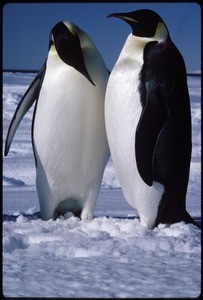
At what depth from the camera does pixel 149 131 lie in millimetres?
1923

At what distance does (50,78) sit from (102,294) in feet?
3.48

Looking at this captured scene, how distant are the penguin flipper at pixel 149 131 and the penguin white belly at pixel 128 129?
1.6 inches

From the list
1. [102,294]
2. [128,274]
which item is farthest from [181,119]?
[102,294]

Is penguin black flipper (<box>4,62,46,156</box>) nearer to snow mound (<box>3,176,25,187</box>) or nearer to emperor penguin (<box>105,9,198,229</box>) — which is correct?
emperor penguin (<box>105,9,198,229</box>)

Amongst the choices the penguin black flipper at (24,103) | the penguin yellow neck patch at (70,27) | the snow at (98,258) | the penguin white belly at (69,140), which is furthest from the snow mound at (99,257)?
the penguin yellow neck patch at (70,27)

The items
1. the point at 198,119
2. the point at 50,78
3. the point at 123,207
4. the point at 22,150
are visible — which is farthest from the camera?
the point at 198,119

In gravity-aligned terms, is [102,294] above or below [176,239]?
above

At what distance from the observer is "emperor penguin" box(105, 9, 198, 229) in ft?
6.31

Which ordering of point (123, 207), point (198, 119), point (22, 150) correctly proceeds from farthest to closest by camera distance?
point (198, 119) → point (22, 150) → point (123, 207)

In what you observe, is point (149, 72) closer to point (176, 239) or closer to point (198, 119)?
point (176, 239)

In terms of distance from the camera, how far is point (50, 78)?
82.7 inches

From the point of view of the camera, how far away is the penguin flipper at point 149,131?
191cm

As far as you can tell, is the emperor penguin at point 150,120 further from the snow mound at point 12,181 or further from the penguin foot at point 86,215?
the snow mound at point 12,181

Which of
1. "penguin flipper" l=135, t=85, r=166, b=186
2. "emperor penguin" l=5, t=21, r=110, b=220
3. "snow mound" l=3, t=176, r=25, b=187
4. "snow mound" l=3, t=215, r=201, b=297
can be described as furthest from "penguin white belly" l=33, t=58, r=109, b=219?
"snow mound" l=3, t=176, r=25, b=187
